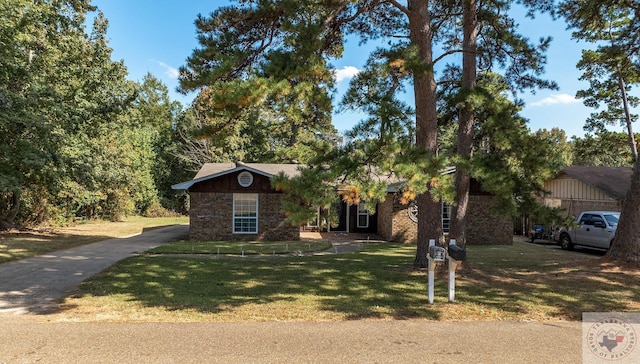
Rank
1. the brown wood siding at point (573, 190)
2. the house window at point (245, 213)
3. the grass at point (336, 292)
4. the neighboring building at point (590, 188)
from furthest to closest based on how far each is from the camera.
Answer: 1. the brown wood siding at point (573, 190)
2. the neighboring building at point (590, 188)
3. the house window at point (245, 213)
4. the grass at point (336, 292)

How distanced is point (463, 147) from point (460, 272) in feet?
9.58

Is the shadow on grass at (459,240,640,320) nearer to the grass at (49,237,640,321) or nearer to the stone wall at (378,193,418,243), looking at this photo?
the grass at (49,237,640,321)

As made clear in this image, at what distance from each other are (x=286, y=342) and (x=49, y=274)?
23.6 feet

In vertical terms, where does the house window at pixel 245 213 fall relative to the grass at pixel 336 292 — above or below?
above

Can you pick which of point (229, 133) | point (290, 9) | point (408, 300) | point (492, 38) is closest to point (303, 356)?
point (408, 300)

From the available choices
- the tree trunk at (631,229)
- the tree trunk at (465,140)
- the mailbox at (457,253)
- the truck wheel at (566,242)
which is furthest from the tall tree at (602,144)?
the mailbox at (457,253)

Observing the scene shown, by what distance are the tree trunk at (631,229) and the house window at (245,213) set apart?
43.2ft

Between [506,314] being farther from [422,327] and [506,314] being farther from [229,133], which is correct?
[229,133]

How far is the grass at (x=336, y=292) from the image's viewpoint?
583 centimetres

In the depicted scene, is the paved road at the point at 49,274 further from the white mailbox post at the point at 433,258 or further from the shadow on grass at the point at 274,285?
the white mailbox post at the point at 433,258

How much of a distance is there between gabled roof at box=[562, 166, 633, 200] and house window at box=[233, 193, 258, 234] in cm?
1587

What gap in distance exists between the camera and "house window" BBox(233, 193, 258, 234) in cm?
1786

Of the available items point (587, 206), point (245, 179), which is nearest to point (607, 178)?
point (587, 206)

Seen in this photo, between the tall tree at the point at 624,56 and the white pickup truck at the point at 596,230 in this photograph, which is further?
the white pickup truck at the point at 596,230
